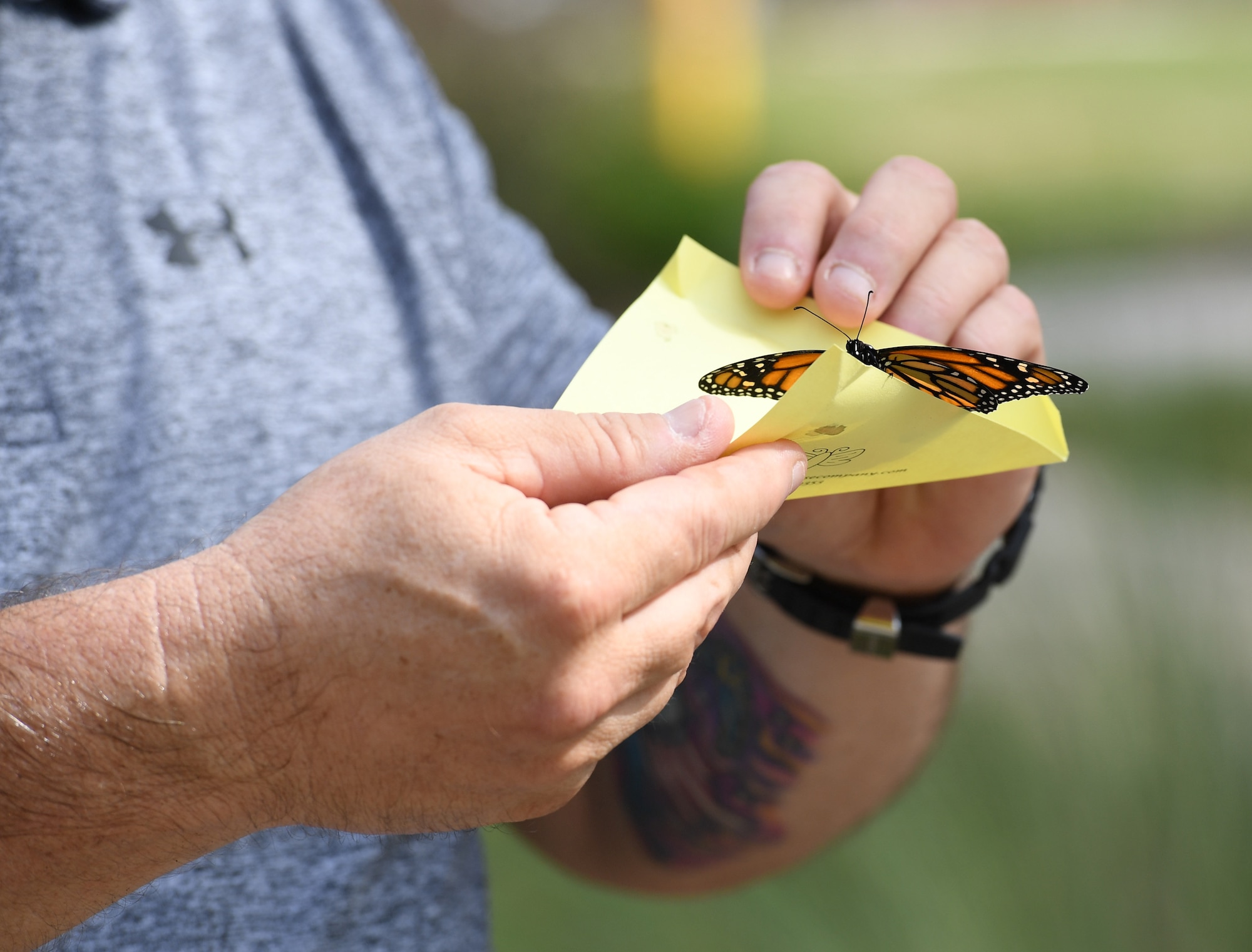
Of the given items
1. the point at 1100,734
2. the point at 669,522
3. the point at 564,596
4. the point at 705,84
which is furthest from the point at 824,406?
the point at 705,84

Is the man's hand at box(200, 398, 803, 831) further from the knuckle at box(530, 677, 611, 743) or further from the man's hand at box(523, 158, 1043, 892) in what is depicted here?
the man's hand at box(523, 158, 1043, 892)

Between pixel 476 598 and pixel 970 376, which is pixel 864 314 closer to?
pixel 970 376

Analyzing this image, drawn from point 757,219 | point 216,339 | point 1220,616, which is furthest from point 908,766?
point 216,339

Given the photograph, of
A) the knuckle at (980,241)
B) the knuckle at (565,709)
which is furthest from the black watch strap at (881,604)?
the knuckle at (565,709)

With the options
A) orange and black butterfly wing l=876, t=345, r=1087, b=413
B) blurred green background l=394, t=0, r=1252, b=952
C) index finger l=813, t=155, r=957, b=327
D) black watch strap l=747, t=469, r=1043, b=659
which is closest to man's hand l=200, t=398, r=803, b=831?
orange and black butterfly wing l=876, t=345, r=1087, b=413

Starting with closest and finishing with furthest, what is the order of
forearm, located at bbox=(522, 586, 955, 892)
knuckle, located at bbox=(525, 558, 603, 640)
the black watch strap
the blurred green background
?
1. knuckle, located at bbox=(525, 558, 603, 640)
2. the black watch strap
3. forearm, located at bbox=(522, 586, 955, 892)
4. the blurred green background
